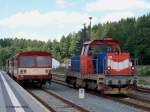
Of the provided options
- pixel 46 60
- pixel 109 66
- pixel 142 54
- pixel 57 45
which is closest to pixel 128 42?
→ pixel 142 54

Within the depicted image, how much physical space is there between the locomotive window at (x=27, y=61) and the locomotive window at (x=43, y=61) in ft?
1.20

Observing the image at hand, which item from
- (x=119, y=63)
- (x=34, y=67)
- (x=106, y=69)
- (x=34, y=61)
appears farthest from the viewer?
(x=34, y=61)

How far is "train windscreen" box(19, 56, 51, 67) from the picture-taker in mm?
34156

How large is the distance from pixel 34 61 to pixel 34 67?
1.64ft

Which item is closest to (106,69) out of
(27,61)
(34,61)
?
(34,61)

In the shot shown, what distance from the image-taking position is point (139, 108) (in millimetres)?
18828

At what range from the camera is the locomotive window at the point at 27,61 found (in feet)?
112

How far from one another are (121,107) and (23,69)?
15.6 m

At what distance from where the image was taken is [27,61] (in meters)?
34.3

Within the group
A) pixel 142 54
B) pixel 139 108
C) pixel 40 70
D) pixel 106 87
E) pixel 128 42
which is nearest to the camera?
Result: pixel 139 108

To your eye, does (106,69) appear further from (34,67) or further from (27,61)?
(27,61)

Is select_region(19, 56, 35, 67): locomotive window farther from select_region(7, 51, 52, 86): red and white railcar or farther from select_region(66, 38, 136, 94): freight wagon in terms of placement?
select_region(66, 38, 136, 94): freight wagon

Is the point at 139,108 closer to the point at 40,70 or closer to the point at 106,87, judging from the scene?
the point at 106,87

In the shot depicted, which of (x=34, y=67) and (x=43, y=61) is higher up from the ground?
(x=43, y=61)
